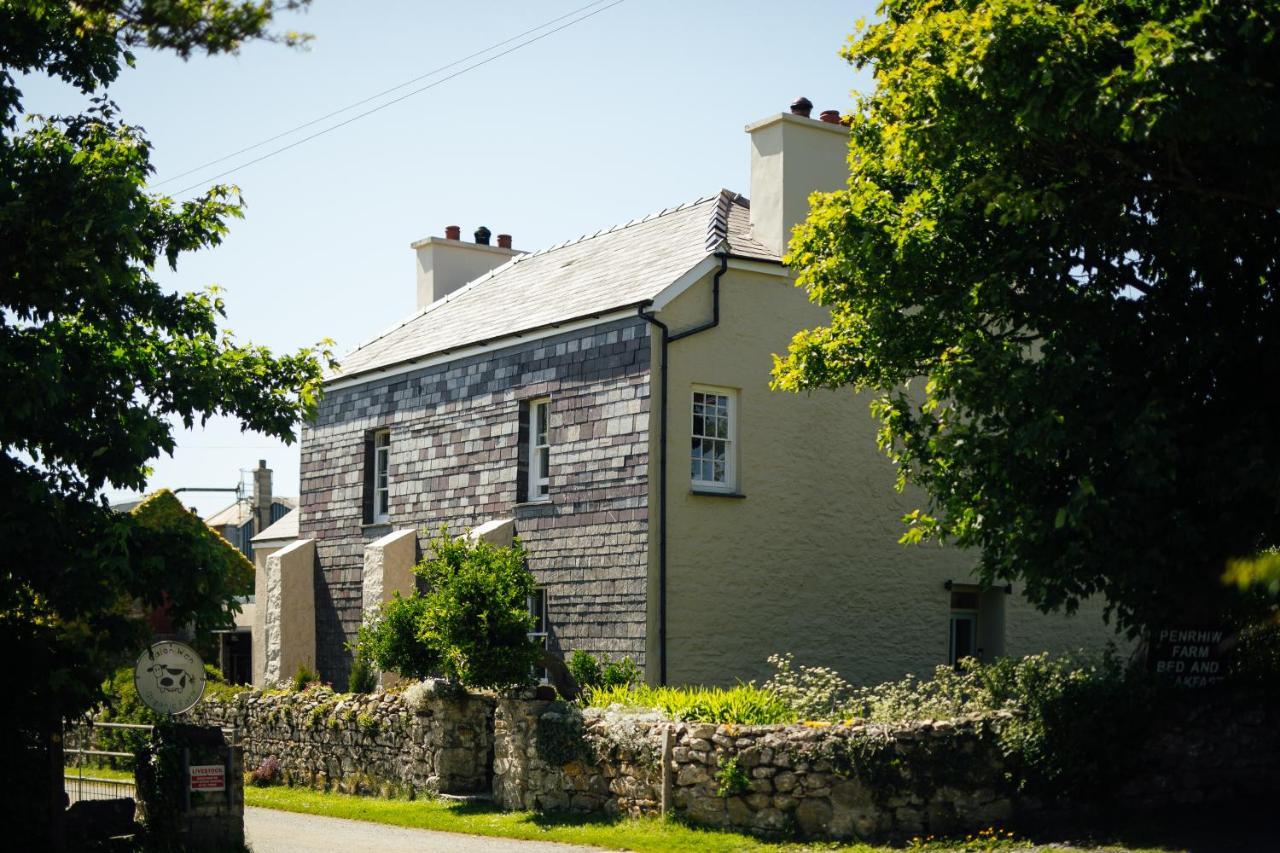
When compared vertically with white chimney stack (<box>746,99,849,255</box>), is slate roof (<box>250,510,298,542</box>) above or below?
below

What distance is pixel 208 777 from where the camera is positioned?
1579 cm

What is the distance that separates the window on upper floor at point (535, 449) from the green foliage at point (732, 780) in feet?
28.5

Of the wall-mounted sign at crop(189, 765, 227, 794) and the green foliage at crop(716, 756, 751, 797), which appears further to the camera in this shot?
the green foliage at crop(716, 756, 751, 797)

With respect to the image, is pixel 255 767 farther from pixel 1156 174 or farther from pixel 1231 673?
pixel 1156 174

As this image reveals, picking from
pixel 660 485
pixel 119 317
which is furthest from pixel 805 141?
pixel 119 317

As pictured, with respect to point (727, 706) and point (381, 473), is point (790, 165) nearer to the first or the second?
point (727, 706)

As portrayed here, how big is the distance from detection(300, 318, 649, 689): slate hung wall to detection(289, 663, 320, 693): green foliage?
978 millimetres

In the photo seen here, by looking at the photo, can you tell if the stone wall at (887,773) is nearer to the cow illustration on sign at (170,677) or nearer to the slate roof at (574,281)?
the cow illustration on sign at (170,677)

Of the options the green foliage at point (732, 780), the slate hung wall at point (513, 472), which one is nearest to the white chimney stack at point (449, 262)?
the slate hung wall at point (513, 472)

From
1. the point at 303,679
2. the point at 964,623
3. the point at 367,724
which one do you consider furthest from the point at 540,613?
the point at 964,623

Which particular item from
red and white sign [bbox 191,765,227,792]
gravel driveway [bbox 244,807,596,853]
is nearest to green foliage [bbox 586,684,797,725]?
gravel driveway [bbox 244,807,596,853]

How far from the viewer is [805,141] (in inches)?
901

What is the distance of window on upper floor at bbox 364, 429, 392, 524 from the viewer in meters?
27.7

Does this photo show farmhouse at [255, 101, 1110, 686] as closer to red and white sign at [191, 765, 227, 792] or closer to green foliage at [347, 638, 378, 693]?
green foliage at [347, 638, 378, 693]
